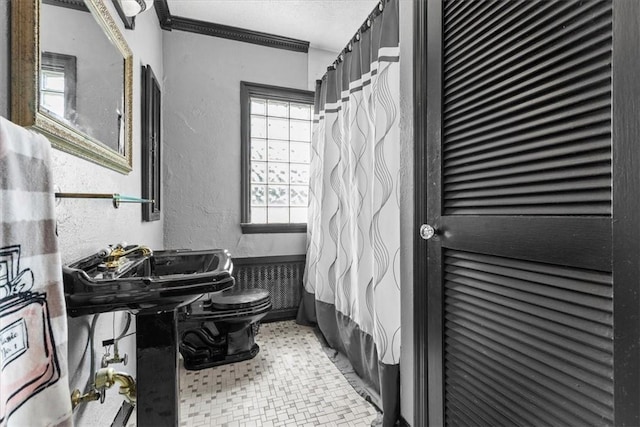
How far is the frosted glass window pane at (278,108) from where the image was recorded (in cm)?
276

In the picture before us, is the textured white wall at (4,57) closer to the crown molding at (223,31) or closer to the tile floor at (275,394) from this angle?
the tile floor at (275,394)

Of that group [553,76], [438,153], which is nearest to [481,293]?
[438,153]

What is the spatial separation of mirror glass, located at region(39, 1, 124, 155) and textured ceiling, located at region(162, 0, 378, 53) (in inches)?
49.1

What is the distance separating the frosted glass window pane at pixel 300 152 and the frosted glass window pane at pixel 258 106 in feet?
1.27

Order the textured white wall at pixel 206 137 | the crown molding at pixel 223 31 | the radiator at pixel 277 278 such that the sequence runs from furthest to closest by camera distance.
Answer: the radiator at pixel 277 278
the textured white wall at pixel 206 137
the crown molding at pixel 223 31

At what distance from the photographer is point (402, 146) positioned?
1358 millimetres

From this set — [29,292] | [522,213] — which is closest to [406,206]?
[522,213]

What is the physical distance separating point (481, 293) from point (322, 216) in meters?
1.44

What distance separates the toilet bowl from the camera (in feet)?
6.32

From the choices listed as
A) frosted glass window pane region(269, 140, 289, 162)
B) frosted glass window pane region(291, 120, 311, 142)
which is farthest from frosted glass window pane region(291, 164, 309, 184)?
frosted glass window pane region(291, 120, 311, 142)

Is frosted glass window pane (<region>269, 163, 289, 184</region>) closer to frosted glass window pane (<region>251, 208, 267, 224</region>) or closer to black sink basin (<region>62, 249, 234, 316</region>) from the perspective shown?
frosted glass window pane (<region>251, 208, 267, 224</region>)

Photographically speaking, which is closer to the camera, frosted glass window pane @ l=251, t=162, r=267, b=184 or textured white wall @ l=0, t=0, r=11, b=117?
textured white wall @ l=0, t=0, r=11, b=117

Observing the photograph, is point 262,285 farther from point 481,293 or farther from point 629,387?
point 629,387

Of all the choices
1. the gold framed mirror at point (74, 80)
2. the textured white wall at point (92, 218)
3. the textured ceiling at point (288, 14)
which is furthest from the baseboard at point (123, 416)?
the textured ceiling at point (288, 14)
